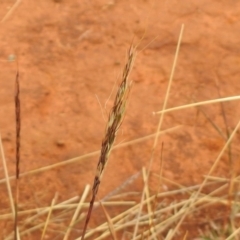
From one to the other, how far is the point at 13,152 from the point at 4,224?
22 centimetres

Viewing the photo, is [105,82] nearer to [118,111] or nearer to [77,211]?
[77,211]

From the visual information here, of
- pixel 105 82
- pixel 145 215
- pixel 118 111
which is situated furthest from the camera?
pixel 105 82

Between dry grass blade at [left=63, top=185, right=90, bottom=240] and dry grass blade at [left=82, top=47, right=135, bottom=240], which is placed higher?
dry grass blade at [left=82, top=47, right=135, bottom=240]

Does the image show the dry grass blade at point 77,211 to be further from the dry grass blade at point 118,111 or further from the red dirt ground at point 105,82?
the dry grass blade at point 118,111

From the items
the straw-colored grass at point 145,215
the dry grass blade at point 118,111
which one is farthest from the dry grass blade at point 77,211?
the dry grass blade at point 118,111

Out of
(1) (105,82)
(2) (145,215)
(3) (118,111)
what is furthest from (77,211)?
(3) (118,111)

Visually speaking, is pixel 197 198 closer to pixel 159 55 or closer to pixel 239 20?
pixel 159 55

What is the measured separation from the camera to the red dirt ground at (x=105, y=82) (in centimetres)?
166

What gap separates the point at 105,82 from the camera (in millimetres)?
1802

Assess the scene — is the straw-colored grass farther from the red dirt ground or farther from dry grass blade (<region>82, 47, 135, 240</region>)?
dry grass blade (<region>82, 47, 135, 240</region>)

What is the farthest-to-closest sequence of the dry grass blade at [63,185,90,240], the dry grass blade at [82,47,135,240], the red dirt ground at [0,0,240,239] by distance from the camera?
the red dirt ground at [0,0,240,239], the dry grass blade at [63,185,90,240], the dry grass blade at [82,47,135,240]

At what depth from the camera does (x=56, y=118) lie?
1729 millimetres

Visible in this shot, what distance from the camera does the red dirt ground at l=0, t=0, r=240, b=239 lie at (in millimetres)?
1656

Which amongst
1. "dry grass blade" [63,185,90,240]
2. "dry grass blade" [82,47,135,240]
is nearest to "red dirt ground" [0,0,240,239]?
"dry grass blade" [63,185,90,240]
